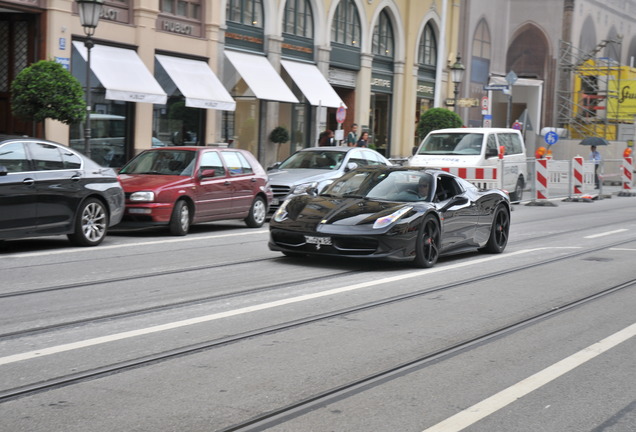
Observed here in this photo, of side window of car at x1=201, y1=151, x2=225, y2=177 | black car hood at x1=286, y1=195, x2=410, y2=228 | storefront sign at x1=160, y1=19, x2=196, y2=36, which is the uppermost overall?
storefront sign at x1=160, y1=19, x2=196, y2=36

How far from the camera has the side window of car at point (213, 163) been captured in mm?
16891

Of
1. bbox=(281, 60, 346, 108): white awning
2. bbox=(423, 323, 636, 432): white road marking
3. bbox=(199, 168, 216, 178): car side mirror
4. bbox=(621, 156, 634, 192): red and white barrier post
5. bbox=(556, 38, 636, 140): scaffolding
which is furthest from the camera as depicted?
bbox=(556, 38, 636, 140): scaffolding

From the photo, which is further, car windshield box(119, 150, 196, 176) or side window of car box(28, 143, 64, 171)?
car windshield box(119, 150, 196, 176)

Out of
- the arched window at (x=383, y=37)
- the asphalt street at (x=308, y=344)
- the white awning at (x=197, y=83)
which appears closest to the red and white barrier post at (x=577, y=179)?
the white awning at (x=197, y=83)

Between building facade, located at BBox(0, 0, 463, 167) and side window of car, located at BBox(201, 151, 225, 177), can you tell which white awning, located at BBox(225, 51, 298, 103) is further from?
side window of car, located at BBox(201, 151, 225, 177)

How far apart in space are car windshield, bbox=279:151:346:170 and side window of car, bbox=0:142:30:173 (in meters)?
8.78

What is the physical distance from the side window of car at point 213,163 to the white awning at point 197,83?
10.0 m

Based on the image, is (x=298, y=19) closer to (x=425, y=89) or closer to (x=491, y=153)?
(x=425, y=89)

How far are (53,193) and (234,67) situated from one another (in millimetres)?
17386

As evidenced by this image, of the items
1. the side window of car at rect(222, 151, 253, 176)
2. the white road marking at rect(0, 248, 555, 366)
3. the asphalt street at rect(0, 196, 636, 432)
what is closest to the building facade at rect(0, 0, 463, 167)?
the side window of car at rect(222, 151, 253, 176)

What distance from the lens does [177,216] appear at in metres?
15.8

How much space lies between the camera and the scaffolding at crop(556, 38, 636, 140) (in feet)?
191

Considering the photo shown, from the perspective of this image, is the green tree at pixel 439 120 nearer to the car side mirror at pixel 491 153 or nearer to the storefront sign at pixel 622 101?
the car side mirror at pixel 491 153

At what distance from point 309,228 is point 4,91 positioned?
14.4 m
